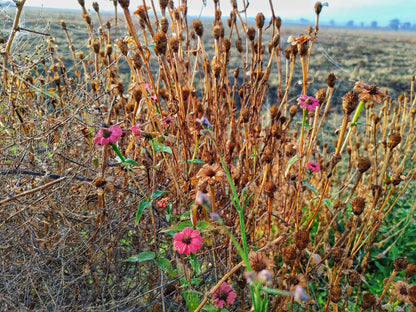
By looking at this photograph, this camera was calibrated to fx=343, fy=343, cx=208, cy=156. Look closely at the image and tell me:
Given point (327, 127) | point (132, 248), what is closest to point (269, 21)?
point (132, 248)

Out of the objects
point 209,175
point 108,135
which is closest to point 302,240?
point 209,175

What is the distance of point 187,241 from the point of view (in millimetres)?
806

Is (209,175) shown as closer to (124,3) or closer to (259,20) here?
(124,3)

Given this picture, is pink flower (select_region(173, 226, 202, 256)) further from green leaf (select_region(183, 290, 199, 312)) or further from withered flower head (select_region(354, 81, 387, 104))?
withered flower head (select_region(354, 81, 387, 104))

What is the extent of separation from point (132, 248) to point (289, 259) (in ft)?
2.01

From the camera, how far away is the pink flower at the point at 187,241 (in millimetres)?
798

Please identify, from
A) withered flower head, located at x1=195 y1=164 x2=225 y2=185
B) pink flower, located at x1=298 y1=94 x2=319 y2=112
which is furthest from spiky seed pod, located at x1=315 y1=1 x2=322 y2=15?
withered flower head, located at x1=195 y1=164 x2=225 y2=185

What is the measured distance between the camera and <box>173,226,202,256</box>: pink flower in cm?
80

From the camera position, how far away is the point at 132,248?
3.90ft

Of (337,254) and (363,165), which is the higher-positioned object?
(363,165)

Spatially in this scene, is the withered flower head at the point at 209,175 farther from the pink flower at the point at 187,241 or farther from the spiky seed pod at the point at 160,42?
the spiky seed pod at the point at 160,42

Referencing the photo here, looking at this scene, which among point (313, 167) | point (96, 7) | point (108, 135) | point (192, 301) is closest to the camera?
point (108, 135)

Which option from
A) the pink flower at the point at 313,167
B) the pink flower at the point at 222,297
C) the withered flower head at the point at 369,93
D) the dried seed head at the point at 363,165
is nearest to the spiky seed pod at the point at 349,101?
the withered flower head at the point at 369,93

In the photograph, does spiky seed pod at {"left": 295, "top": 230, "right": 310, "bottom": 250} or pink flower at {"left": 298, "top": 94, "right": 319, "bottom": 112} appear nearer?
spiky seed pod at {"left": 295, "top": 230, "right": 310, "bottom": 250}
